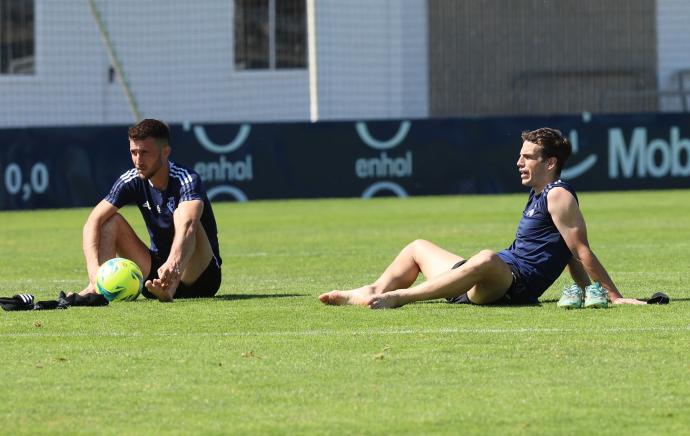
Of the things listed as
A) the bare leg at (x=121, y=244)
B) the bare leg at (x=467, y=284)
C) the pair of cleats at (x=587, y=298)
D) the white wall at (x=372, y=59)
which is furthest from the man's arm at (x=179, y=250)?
the white wall at (x=372, y=59)

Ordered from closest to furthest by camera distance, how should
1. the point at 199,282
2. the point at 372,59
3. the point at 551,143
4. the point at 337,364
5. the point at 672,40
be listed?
the point at 337,364 < the point at 551,143 < the point at 199,282 < the point at 372,59 < the point at 672,40

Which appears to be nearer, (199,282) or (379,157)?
(199,282)

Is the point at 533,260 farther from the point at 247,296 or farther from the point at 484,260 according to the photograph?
the point at 247,296

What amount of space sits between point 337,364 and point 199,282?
147 inches

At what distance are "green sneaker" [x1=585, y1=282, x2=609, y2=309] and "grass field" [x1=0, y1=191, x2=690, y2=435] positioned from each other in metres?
0.10

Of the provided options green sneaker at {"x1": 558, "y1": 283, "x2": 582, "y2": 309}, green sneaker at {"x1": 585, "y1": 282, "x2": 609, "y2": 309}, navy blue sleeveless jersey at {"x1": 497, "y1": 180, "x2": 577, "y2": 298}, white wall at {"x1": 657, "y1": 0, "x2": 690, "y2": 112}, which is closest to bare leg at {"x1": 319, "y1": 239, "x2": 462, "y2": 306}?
navy blue sleeveless jersey at {"x1": 497, "y1": 180, "x2": 577, "y2": 298}

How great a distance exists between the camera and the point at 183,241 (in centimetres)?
1038

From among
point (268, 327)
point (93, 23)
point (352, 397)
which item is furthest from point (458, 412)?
point (93, 23)

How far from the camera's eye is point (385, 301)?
32.3 feet

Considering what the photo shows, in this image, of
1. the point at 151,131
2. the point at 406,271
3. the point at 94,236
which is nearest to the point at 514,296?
the point at 406,271

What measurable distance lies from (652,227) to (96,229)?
9997 millimetres

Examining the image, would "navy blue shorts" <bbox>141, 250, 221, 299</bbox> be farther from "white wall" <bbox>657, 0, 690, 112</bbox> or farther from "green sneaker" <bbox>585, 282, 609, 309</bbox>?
"white wall" <bbox>657, 0, 690, 112</bbox>

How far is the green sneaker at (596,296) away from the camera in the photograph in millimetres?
9594

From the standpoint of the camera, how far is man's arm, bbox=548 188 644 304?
9.57m
